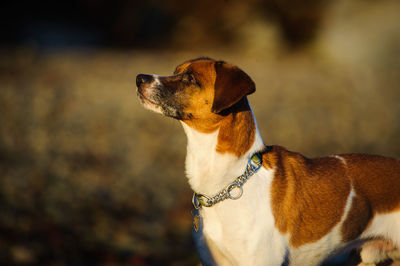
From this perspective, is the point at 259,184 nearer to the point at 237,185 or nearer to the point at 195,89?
the point at 237,185

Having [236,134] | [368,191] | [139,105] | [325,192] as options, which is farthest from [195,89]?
[139,105]

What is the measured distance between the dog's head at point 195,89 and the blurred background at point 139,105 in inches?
126

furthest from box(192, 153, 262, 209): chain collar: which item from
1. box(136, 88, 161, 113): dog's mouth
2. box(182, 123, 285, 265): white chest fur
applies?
box(136, 88, 161, 113): dog's mouth

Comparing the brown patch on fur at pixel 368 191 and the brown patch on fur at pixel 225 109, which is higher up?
the brown patch on fur at pixel 225 109

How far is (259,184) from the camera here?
10.5 ft

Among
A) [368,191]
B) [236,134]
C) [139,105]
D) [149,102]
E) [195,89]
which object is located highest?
[195,89]

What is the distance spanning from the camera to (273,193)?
10.6 feet

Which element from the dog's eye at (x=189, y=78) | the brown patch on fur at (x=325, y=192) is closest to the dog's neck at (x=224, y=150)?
the brown patch on fur at (x=325, y=192)

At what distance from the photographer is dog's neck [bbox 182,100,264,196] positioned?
3223 mm

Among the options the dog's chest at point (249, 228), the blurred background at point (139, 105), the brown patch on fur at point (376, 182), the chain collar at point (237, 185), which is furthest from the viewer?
the blurred background at point (139, 105)

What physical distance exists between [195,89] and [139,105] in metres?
9.63

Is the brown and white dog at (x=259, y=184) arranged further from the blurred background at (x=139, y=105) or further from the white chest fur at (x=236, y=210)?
the blurred background at (x=139, y=105)

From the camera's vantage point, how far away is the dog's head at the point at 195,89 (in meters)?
3.18

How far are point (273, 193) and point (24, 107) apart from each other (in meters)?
10.6
